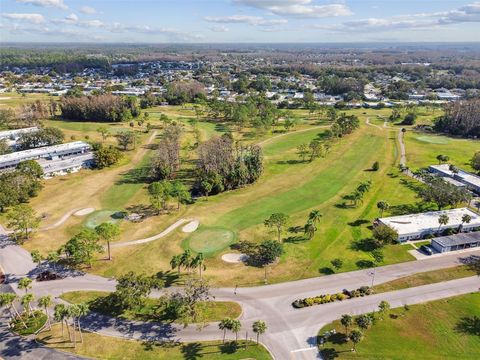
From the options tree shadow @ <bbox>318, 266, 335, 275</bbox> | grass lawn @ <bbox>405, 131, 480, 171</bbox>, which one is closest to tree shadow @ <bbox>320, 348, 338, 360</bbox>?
tree shadow @ <bbox>318, 266, 335, 275</bbox>

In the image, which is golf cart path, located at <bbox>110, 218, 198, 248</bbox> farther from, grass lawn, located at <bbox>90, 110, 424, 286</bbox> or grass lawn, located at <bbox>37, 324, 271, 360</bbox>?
grass lawn, located at <bbox>37, 324, 271, 360</bbox>

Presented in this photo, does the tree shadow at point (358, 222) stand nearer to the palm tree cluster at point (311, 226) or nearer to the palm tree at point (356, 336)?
the palm tree cluster at point (311, 226)

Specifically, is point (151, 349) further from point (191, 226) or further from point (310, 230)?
point (310, 230)

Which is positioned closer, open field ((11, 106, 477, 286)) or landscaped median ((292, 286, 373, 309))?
landscaped median ((292, 286, 373, 309))

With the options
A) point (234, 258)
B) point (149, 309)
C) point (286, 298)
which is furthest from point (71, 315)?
point (286, 298)

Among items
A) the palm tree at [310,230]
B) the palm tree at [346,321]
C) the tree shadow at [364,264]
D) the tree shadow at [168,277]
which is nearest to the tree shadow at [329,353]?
the palm tree at [346,321]

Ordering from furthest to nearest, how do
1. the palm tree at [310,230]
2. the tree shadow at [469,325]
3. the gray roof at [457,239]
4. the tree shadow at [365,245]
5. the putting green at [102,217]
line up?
the putting green at [102,217], the palm tree at [310,230], the tree shadow at [365,245], the gray roof at [457,239], the tree shadow at [469,325]
